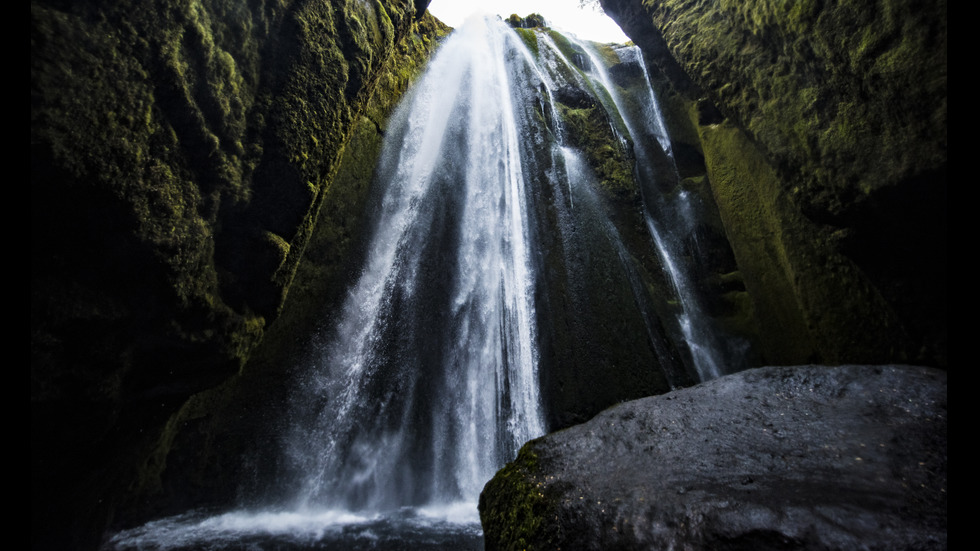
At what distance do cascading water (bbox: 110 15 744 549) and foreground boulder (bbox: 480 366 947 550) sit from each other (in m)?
2.74

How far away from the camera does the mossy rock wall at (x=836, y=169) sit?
4062 mm

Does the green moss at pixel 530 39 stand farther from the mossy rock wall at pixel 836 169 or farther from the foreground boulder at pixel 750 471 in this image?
the foreground boulder at pixel 750 471

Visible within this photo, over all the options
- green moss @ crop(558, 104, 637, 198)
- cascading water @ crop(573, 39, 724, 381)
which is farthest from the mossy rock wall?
green moss @ crop(558, 104, 637, 198)

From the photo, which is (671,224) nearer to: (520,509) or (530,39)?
(520,509)

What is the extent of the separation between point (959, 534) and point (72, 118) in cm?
534

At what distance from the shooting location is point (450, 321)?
26.0 feet

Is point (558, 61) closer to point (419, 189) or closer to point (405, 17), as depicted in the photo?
point (405, 17)

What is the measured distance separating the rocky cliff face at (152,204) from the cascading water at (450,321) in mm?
1895

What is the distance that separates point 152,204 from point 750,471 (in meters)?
5.14

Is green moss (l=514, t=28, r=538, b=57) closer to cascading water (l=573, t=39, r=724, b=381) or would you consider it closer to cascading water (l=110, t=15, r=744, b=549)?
cascading water (l=573, t=39, r=724, b=381)

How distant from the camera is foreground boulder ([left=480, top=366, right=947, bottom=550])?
1894mm

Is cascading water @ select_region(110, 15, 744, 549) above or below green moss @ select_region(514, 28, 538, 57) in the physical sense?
below

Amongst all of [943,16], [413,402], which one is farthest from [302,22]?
[943,16]

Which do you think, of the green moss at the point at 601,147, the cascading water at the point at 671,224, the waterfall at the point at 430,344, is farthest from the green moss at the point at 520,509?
the green moss at the point at 601,147
